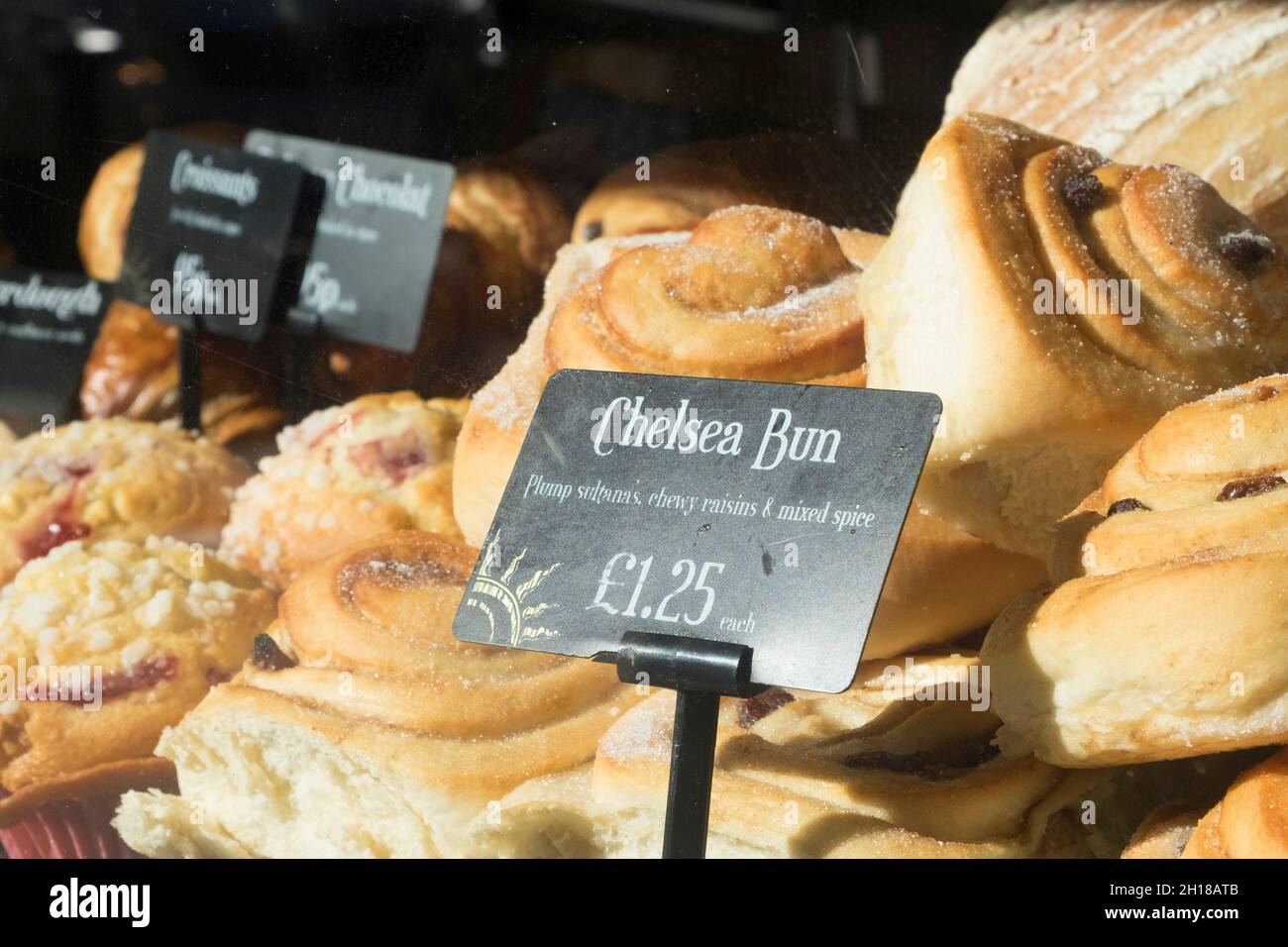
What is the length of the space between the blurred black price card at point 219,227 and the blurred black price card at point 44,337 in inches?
6.4

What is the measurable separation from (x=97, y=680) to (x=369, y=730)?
440 mm

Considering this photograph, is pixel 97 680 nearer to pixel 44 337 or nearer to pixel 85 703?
pixel 85 703

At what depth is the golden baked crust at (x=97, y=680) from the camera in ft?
5.06

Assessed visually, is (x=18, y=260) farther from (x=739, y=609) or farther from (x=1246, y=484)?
(x=1246, y=484)

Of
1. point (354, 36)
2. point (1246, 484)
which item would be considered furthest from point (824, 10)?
point (1246, 484)

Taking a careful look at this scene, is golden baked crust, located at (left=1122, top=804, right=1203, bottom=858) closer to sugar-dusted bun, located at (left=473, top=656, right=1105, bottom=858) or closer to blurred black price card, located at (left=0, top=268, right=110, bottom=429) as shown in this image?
sugar-dusted bun, located at (left=473, top=656, right=1105, bottom=858)

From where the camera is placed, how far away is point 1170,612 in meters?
1.01

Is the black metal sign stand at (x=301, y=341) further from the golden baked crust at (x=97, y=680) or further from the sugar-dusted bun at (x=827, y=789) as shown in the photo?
the sugar-dusted bun at (x=827, y=789)

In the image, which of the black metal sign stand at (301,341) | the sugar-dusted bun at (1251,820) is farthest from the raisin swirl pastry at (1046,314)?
the black metal sign stand at (301,341)

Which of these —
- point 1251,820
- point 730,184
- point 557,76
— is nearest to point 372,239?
point 557,76

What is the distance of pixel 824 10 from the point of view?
161cm

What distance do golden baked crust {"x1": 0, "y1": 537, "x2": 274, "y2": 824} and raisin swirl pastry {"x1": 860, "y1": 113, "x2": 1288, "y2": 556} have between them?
2.93 ft

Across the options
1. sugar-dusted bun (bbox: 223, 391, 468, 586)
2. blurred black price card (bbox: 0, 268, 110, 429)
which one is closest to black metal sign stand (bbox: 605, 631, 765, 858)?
sugar-dusted bun (bbox: 223, 391, 468, 586)

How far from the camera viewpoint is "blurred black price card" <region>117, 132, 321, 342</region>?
172 cm
